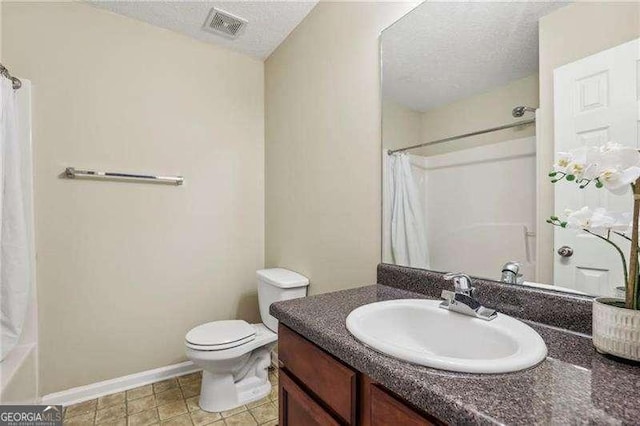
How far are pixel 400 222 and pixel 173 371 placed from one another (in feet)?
5.88

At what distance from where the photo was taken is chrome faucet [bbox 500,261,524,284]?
0.90 metres

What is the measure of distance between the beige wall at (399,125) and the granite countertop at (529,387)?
842mm

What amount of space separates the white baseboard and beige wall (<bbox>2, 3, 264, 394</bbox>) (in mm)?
35

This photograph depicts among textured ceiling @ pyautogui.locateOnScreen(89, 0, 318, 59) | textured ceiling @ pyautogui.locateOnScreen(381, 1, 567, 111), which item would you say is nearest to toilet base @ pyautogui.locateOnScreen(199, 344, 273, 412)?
textured ceiling @ pyautogui.locateOnScreen(381, 1, 567, 111)

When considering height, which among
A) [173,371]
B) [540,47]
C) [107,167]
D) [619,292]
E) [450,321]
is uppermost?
[540,47]

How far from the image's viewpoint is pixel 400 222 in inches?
51.2

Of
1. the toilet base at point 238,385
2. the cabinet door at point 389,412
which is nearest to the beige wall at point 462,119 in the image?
the cabinet door at point 389,412

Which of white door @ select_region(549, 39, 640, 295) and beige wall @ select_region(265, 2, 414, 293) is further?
beige wall @ select_region(265, 2, 414, 293)

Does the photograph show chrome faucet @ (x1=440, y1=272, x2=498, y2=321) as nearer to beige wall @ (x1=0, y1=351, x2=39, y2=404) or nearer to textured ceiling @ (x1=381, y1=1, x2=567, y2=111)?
textured ceiling @ (x1=381, y1=1, x2=567, y2=111)

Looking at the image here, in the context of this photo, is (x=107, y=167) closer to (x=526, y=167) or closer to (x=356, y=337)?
(x=356, y=337)

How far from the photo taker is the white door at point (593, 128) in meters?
0.71

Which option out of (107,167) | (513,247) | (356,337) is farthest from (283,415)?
(107,167)

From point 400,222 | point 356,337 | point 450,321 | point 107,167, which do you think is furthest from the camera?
point 107,167
